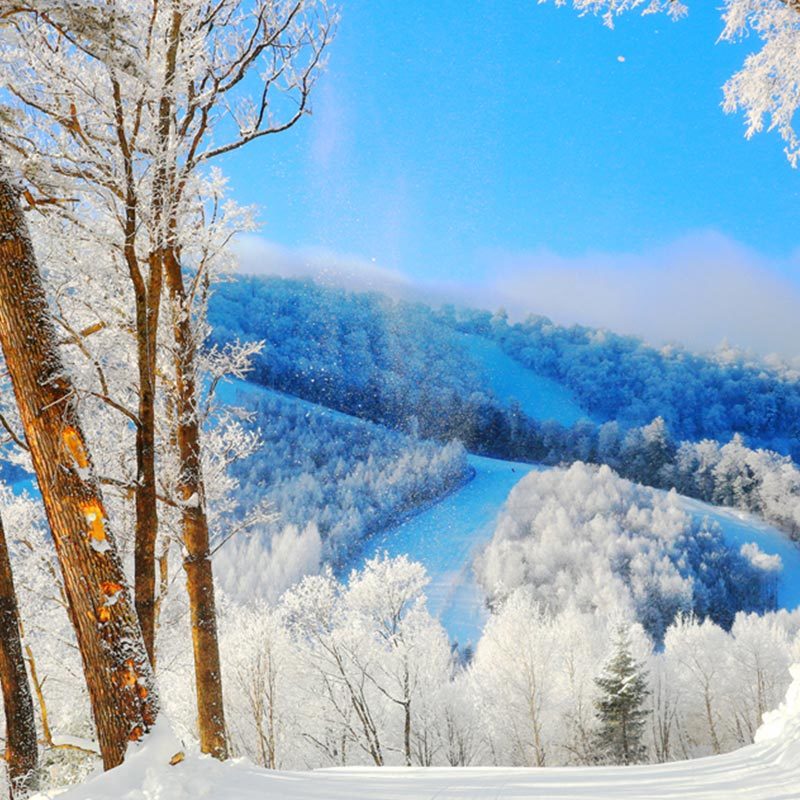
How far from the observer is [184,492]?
5625 millimetres

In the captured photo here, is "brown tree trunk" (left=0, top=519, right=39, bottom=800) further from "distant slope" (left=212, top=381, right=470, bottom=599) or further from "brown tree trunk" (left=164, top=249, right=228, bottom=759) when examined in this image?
"distant slope" (left=212, top=381, right=470, bottom=599)

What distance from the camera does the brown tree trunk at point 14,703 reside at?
510 centimetres

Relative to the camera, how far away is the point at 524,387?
158m

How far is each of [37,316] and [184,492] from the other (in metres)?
2.37

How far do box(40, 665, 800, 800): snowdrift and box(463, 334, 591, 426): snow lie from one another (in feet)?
445

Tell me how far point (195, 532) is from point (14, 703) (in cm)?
206

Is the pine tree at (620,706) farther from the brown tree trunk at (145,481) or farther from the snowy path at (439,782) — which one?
the brown tree trunk at (145,481)

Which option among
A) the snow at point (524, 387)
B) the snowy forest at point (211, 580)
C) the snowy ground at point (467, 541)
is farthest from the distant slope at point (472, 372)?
the snowy forest at point (211, 580)

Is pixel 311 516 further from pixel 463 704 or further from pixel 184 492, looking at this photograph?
pixel 184 492

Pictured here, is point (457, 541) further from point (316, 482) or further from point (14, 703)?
point (14, 703)

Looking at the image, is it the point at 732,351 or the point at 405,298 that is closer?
the point at 732,351

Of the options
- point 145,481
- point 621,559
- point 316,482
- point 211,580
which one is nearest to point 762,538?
point 621,559

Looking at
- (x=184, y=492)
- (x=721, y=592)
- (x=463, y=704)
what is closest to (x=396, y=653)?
(x=463, y=704)

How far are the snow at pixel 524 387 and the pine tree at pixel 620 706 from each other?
113m
